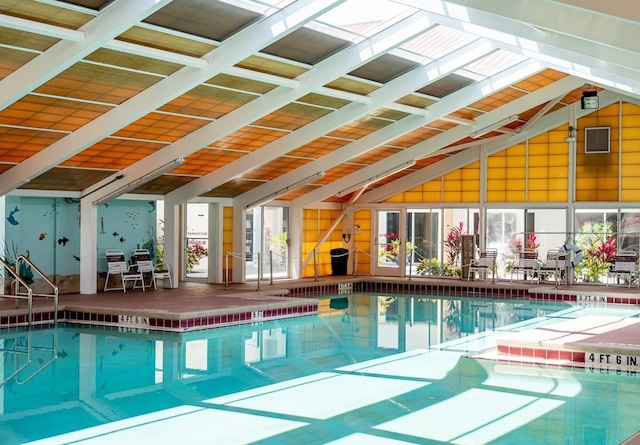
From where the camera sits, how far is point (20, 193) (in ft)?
47.3

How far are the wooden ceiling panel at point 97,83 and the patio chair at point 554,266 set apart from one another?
10784mm

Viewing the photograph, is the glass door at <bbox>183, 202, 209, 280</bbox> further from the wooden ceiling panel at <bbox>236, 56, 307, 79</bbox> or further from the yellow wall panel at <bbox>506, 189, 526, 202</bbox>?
the yellow wall panel at <bbox>506, 189, 526, 202</bbox>

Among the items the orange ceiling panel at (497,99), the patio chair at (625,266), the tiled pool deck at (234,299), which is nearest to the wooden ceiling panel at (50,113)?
the tiled pool deck at (234,299)

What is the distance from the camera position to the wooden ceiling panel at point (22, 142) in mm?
12133

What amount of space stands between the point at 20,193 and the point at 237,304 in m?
4.40

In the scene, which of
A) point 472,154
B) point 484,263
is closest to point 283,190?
point 472,154

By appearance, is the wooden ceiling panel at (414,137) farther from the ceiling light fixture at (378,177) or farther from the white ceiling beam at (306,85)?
the white ceiling beam at (306,85)

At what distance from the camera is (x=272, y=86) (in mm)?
12836

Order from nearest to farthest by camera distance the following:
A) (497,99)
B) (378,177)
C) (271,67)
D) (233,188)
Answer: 1. (271,67)
2. (497,99)
3. (233,188)
4. (378,177)

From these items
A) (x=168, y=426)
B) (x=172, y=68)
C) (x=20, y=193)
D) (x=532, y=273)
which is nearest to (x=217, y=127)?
(x=172, y=68)

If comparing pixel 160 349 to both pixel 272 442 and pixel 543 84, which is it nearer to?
pixel 272 442

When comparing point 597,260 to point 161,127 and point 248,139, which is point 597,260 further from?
point 161,127

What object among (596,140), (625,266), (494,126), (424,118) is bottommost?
(625,266)

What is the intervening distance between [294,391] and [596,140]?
13.2m
